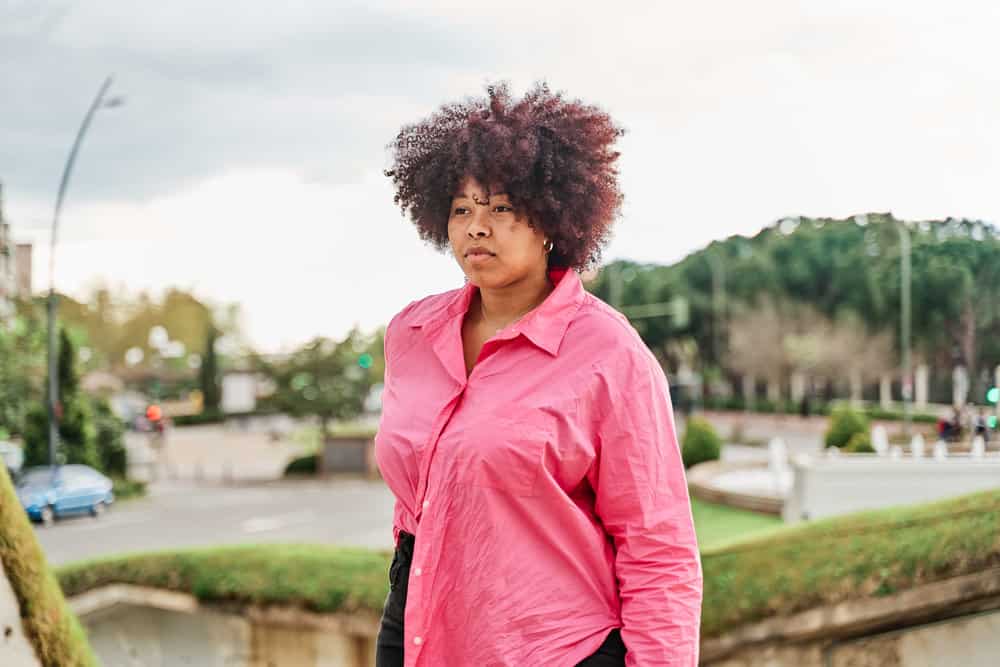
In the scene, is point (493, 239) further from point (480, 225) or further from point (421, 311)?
point (421, 311)

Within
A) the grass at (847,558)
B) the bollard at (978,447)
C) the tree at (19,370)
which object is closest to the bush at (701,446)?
the tree at (19,370)

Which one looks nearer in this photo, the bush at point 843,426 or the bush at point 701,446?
A: the bush at point 843,426

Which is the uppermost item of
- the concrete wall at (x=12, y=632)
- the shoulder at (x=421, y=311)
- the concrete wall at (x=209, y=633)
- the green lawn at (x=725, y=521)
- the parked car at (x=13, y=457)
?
the shoulder at (x=421, y=311)

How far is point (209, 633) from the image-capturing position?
367 centimetres

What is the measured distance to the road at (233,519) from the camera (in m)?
10.0

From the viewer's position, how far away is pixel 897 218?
9.82 ft

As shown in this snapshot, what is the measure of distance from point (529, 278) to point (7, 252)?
4.66 m

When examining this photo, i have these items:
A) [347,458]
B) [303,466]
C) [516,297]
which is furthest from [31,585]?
[303,466]

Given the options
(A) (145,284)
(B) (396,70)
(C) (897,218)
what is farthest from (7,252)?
(A) (145,284)

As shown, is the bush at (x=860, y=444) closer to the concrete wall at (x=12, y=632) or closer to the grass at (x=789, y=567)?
the grass at (x=789, y=567)

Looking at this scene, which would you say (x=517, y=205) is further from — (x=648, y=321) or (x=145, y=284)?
(x=648, y=321)

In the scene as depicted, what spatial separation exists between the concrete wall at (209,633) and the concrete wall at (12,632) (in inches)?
63.7

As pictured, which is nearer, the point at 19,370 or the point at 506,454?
the point at 506,454

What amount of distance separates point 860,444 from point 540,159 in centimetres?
831
